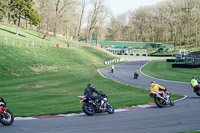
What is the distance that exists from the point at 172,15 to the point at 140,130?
124258mm

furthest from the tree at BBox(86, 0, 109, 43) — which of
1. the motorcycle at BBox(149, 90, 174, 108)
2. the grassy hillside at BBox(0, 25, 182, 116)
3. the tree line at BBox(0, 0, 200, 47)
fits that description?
the motorcycle at BBox(149, 90, 174, 108)

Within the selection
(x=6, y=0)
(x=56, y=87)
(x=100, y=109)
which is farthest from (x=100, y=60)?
(x=100, y=109)

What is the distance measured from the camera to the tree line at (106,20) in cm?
8594

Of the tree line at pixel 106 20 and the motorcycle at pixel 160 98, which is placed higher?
the tree line at pixel 106 20

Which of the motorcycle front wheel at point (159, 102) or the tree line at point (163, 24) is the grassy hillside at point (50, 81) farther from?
the tree line at point (163, 24)

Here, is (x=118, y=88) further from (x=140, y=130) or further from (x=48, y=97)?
(x=140, y=130)

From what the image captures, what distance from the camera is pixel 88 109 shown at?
15461 mm

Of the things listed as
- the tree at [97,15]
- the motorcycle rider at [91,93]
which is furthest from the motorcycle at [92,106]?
the tree at [97,15]

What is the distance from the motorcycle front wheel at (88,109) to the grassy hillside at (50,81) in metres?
1.32

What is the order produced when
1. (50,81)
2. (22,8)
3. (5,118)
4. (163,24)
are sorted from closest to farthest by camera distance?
1. (5,118)
2. (50,81)
3. (22,8)
4. (163,24)

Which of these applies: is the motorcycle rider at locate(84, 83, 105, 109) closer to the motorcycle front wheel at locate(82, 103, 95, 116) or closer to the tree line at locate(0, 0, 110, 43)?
the motorcycle front wheel at locate(82, 103, 95, 116)

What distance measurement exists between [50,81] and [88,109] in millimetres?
23675

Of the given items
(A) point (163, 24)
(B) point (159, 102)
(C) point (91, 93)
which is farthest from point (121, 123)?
(A) point (163, 24)

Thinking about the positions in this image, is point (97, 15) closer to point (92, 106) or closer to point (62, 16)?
point (62, 16)
